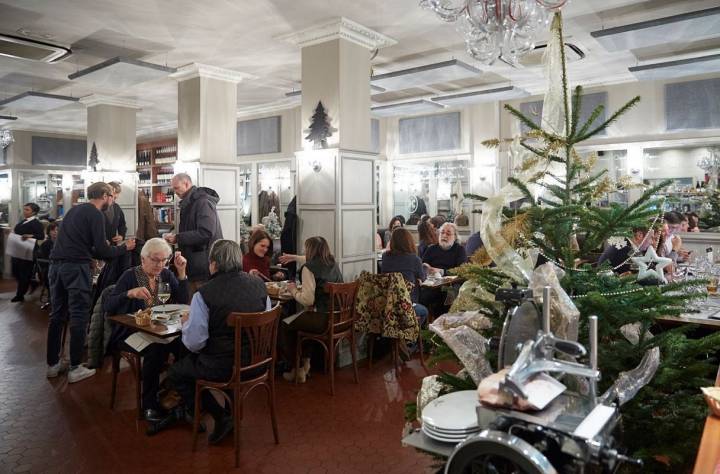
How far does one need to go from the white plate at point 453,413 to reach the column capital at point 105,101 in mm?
9052

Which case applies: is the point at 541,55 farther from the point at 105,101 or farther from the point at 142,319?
the point at 105,101

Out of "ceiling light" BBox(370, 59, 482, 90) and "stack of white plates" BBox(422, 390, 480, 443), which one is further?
"ceiling light" BBox(370, 59, 482, 90)

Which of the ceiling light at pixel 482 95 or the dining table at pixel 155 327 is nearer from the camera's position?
the dining table at pixel 155 327

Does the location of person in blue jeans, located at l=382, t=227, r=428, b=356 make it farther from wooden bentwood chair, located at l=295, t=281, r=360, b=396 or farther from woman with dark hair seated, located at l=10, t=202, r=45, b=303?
woman with dark hair seated, located at l=10, t=202, r=45, b=303

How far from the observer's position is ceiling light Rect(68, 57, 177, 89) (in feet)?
19.6

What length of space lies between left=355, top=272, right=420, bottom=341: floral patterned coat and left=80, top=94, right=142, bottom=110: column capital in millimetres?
6422

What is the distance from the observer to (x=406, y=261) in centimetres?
526

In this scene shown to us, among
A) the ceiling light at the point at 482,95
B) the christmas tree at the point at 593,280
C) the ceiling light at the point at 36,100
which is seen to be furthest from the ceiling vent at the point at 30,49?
the christmas tree at the point at 593,280

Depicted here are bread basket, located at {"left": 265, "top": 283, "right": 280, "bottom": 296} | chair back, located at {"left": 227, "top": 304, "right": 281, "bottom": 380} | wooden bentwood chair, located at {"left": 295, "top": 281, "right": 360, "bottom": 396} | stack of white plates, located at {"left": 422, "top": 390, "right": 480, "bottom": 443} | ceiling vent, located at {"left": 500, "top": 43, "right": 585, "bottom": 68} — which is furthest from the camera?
ceiling vent, located at {"left": 500, "top": 43, "right": 585, "bottom": 68}

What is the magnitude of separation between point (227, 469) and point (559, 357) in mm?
2373

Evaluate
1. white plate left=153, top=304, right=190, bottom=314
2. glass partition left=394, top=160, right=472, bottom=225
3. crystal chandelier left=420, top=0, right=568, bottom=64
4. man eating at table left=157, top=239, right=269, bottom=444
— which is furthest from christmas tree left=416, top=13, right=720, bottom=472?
glass partition left=394, top=160, right=472, bottom=225

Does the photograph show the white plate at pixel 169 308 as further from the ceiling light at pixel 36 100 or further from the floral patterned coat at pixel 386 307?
the ceiling light at pixel 36 100

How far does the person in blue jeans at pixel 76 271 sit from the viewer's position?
4.70 m

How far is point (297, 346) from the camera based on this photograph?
4570 mm
